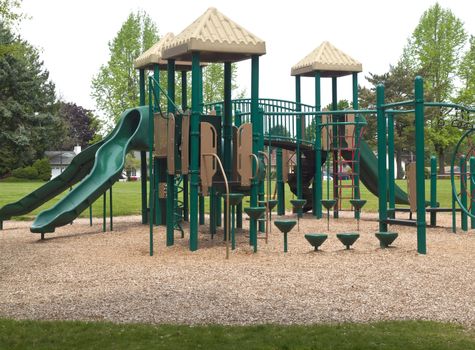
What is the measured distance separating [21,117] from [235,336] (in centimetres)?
5251

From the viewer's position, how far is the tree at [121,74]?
151ft

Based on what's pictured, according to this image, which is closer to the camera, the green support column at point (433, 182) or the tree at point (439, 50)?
the green support column at point (433, 182)

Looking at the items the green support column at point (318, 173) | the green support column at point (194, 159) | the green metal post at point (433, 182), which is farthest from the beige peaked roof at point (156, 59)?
the green metal post at point (433, 182)

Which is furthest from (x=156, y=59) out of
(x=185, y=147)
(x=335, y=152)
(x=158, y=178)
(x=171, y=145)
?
(x=335, y=152)

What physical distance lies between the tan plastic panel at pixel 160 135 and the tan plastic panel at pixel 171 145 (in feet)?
1.27

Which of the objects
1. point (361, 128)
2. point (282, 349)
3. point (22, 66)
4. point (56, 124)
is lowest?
point (282, 349)

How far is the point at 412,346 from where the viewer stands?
5.70 m

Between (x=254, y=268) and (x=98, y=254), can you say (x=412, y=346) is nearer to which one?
(x=254, y=268)

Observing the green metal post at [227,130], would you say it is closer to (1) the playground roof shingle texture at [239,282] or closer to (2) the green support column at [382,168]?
(1) the playground roof shingle texture at [239,282]

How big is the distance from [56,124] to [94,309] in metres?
53.1

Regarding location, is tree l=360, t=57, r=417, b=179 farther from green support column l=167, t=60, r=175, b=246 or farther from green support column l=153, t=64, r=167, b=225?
green support column l=167, t=60, r=175, b=246

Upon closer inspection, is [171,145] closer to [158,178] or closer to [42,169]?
[158,178]

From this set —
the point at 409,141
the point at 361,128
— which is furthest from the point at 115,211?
the point at 409,141

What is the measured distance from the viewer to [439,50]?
55500mm
